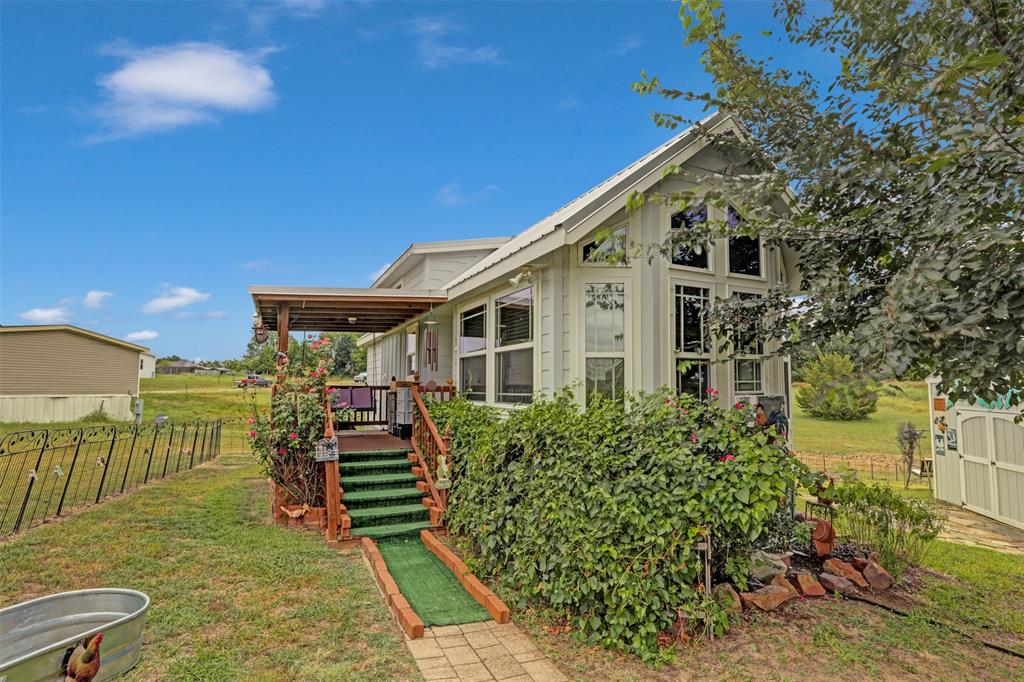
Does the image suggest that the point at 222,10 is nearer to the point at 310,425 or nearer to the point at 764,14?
the point at 310,425

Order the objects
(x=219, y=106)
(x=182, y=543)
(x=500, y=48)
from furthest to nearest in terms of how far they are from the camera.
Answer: (x=219, y=106) → (x=500, y=48) → (x=182, y=543)

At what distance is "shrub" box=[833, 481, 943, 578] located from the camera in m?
5.53

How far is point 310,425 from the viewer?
731 centimetres

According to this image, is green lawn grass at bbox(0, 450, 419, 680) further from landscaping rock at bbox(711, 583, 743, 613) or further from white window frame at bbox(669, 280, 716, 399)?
white window frame at bbox(669, 280, 716, 399)

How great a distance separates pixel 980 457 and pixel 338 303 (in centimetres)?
1217

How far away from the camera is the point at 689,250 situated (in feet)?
21.0

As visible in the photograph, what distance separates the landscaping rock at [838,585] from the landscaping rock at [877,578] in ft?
0.67

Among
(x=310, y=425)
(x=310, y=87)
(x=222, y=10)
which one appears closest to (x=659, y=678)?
(x=310, y=425)

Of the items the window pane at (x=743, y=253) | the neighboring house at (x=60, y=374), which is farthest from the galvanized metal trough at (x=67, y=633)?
the neighboring house at (x=60, y=374)

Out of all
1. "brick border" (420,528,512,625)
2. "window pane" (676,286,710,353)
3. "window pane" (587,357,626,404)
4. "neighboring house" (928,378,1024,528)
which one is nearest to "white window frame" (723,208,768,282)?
"window pane" (676,286,710,353)

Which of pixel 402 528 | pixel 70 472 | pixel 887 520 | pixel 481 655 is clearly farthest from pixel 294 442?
pixel 887 520

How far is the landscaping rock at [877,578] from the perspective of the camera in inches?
205

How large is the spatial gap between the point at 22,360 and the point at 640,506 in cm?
2526

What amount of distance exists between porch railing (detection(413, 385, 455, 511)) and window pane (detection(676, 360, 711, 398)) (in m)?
3.14
